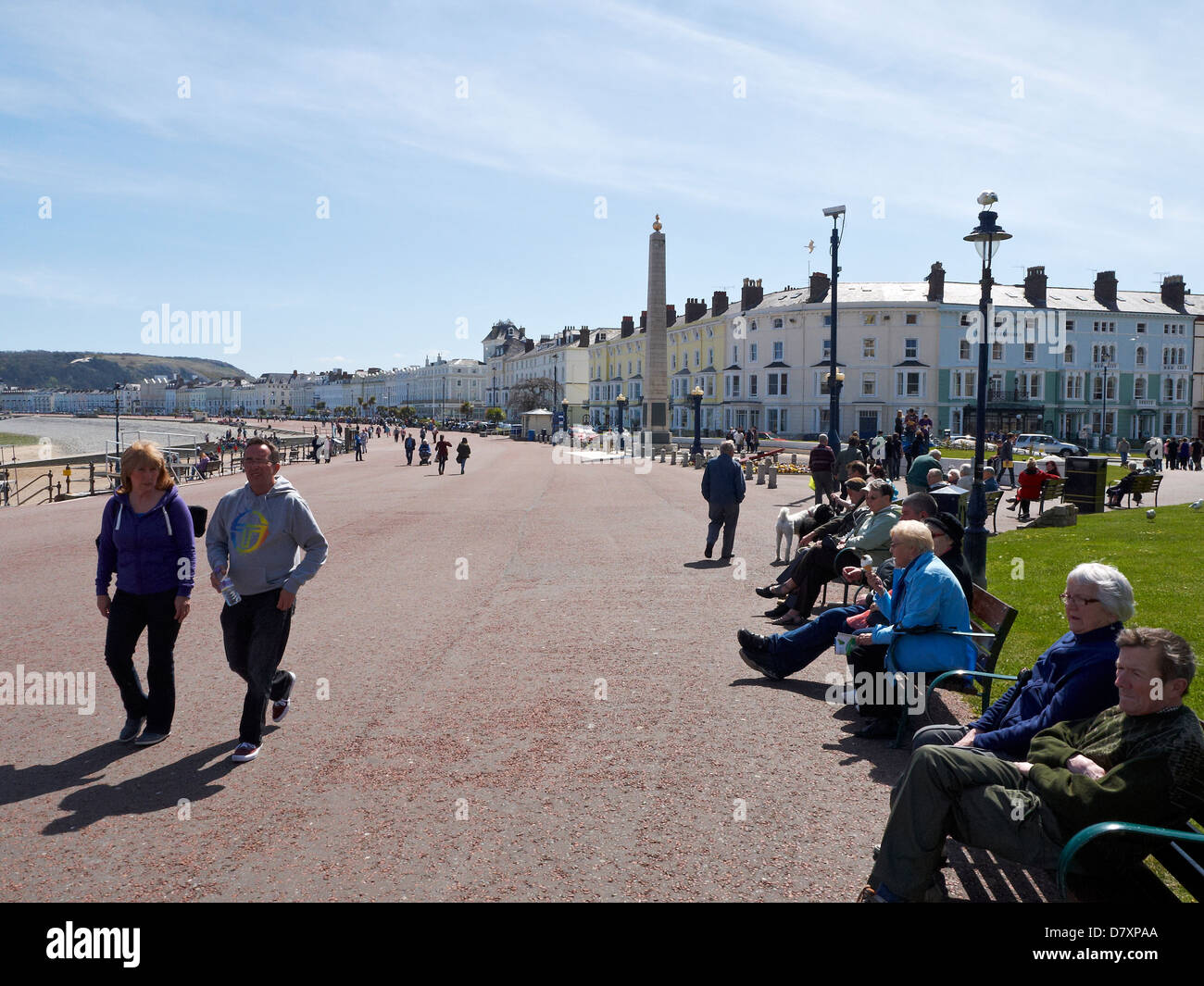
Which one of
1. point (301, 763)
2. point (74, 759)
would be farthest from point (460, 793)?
point (74, 759)

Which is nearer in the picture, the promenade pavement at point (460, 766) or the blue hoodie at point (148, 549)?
the promenade pavement at point (460, 766)

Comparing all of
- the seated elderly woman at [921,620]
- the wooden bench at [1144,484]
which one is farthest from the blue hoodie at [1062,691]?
the wooden bench at [1144,484]

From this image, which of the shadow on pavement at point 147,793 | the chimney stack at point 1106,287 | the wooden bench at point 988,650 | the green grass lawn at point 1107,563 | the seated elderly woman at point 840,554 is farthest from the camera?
the chimney stack at point 1106,287

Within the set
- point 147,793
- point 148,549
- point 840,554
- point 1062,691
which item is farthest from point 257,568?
point 840,554

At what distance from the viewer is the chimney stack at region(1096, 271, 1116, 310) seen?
6644cm

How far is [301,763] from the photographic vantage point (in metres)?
5.40

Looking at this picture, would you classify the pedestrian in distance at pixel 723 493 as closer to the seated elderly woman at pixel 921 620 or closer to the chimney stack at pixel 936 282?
the seated elderly woman at pixel 921 620

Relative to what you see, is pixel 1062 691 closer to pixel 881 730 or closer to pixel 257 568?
pixel 881 730

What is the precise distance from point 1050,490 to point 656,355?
3632 cm

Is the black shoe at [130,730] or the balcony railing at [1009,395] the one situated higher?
the balcony railing at [1009,395]

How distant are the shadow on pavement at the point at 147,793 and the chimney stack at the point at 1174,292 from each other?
261ft

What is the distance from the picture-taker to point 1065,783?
11.3 ft

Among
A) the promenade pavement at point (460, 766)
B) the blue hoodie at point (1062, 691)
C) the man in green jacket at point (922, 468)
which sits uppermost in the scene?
the man in green jacket at point (922, 468)

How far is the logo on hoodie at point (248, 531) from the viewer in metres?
5.55
